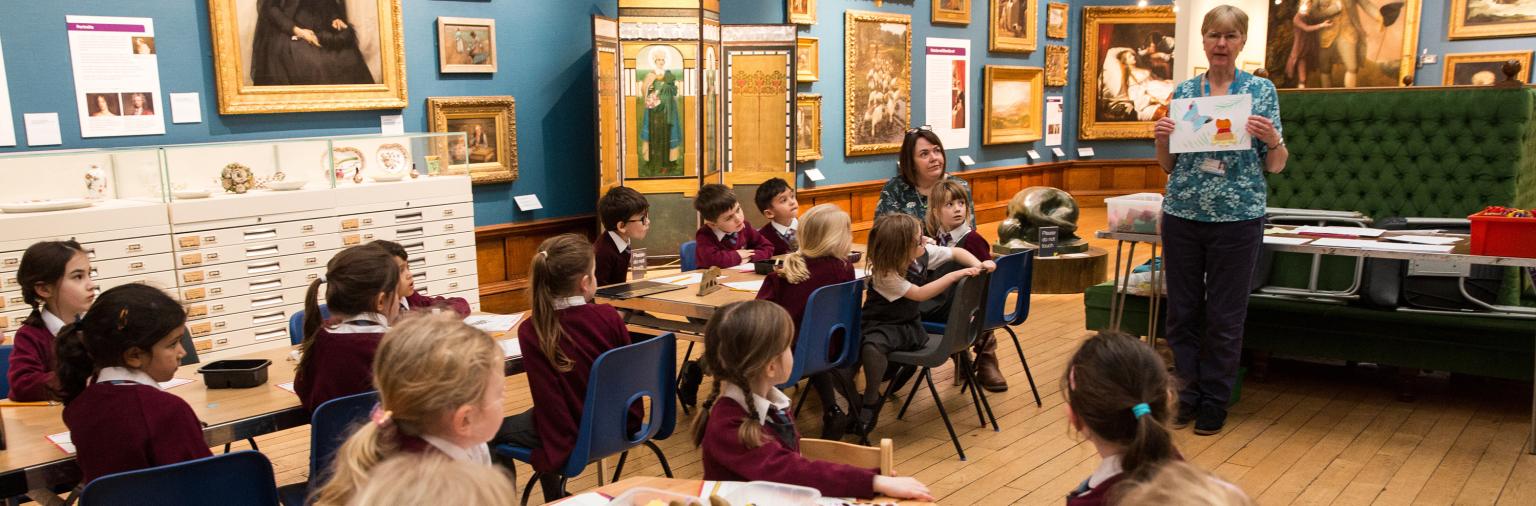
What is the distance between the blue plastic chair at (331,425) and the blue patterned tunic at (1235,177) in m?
3.46

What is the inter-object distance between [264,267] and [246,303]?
0.75ft

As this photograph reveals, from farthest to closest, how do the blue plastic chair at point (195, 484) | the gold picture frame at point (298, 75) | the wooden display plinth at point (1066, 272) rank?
1. the wooden display plinth at point (1066, 272)
2. the gold picture frame at point (298, 75)
3. the blue plastic chair at point (195, 484)

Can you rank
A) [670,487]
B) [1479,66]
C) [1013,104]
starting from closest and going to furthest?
[670,487] < [1479,66] < [1013,104]

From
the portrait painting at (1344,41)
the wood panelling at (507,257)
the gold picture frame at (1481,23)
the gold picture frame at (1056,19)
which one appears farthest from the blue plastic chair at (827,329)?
the gold picture frame at (1056,19)

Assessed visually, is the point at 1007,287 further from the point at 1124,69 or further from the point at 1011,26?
the point at 1124,69

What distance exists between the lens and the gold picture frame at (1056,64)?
1398 cm

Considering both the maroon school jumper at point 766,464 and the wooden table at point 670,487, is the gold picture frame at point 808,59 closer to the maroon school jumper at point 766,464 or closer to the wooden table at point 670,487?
the maroon school jumper at point 766,464

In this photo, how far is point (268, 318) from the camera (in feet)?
21.0

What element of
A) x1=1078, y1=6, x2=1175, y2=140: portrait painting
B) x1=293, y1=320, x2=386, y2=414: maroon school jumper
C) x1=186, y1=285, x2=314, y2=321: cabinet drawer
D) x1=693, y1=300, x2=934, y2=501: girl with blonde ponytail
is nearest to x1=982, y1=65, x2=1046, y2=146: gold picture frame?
x1=1078, y1=6, x2=1175, y2=140: portrait painting

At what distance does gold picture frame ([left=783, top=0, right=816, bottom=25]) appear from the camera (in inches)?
390

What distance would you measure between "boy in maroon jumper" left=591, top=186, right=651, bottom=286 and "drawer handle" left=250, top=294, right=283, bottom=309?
2.25 meters

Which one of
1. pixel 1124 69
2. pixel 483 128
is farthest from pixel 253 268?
pixel 1124 69

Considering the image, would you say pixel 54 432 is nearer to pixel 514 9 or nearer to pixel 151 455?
pixel 151 455

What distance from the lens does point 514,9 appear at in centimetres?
830
